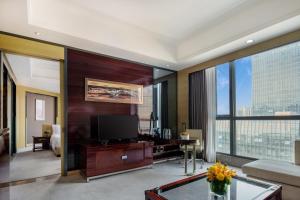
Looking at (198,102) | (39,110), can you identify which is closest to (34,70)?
(39,110)

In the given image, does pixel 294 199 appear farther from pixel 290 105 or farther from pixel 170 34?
pixel 170 34

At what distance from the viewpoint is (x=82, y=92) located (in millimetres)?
3754

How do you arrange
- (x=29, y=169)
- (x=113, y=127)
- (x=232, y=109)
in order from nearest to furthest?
(x=113, y=127), (x=29, y=169), (x=232, y=109)

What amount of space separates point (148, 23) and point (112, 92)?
5.72 ft

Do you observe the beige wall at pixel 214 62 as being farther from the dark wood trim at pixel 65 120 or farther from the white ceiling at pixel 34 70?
the white ceiling at pixel 34 70

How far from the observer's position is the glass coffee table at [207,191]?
1.76 m

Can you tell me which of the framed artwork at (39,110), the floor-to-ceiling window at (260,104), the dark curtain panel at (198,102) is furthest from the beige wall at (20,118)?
the floor-to-ceiling window at (260,104)

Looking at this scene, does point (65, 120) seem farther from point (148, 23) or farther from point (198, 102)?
point (198, 102)

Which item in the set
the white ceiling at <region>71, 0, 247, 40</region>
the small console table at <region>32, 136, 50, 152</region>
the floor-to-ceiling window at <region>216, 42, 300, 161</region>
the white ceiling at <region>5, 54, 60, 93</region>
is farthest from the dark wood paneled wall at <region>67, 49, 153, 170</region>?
the small console table at <region>32, 136, 50, 152</region>

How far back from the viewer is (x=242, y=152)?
3.99 meters

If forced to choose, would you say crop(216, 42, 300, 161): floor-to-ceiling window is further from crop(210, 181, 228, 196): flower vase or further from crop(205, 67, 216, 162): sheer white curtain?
crop(210, 181, 228, 196): flower vase

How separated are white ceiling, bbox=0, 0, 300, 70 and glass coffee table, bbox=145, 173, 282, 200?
2.48m

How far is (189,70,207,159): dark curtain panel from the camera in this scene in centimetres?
458

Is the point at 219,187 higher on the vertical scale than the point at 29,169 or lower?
higher
